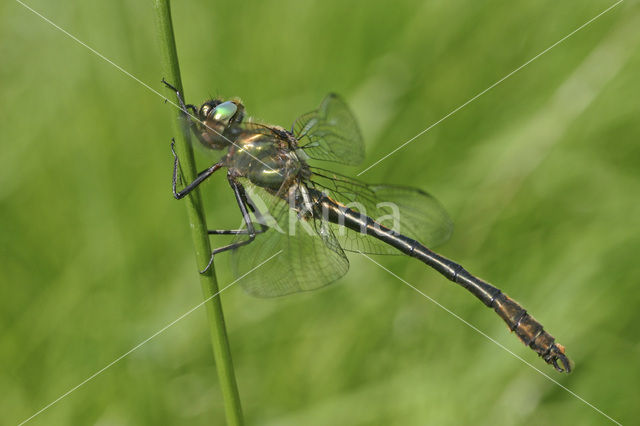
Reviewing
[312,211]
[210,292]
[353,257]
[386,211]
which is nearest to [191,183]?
[210,292]

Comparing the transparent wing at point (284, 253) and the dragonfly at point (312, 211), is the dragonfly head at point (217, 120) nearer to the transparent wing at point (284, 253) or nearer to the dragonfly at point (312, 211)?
the dragonfly at point (312, 211)

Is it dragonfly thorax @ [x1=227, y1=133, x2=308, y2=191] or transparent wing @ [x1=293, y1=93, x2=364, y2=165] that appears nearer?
dragonfly thorax @ [x1=227, y1=133, x2=308, y2=191]

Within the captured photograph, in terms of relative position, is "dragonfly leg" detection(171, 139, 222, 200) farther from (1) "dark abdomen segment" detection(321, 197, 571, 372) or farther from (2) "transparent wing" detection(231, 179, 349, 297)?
(1) "dark abdomen segment" detection(321, 197, 571, 372)

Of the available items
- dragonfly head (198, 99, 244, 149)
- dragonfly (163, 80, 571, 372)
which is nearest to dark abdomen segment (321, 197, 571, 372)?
dragonfly (163, 80, 571, 372)

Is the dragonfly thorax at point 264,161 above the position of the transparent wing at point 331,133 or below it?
below

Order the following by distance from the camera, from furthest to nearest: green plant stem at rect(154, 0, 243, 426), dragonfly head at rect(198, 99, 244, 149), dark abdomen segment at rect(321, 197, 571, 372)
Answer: dark abdomen segment at rect(321, 197, 571, 372), dragonfly head at rect(198, 99, 244, 149), green plant stem at rect(154, 0, 243, 426)

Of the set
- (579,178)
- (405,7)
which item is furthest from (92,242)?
(579,178)

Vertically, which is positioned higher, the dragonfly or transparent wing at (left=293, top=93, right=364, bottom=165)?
transparent wing at (left=293, top=93, right=364, bottom=165)

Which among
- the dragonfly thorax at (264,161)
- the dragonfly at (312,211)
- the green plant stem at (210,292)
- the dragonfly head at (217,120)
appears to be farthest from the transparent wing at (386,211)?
the green plant stem at (210,292)

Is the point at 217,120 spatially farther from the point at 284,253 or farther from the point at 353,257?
the point at 353,257

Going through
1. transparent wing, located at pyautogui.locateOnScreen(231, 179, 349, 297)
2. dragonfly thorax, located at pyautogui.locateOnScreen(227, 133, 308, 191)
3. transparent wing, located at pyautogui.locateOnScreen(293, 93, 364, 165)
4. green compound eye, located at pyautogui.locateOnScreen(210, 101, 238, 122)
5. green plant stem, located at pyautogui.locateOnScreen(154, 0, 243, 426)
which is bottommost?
green plant stem, located at pyautogui.locateOnScreen(154, 0, 243, 426)
